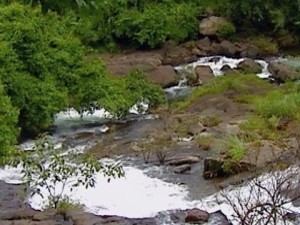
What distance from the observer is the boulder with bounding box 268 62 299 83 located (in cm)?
2017

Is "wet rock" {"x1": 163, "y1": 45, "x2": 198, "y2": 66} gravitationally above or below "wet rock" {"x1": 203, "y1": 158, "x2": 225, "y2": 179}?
below

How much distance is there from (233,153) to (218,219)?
2.78m

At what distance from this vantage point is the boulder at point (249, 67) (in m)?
21.4

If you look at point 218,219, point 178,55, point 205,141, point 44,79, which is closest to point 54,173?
point 218,219

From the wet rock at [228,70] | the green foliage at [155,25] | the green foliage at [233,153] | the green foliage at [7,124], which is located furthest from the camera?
the green foliage at [155,25]

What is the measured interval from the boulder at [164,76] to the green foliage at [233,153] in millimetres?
7240

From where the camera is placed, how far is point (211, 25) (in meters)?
25.3

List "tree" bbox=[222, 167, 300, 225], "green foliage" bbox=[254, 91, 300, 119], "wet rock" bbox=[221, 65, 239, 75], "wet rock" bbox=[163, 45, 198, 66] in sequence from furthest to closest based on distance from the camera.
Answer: "wet rock" bbox=[163, 45, 198, 66]
"wet rock" bbox=[221, 65, 239, 75]
"green foliage" bbox=[254, 91, 300, 119]
"tree" bbox=[222, 167, 300, 225]

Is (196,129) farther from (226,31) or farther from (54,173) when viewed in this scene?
(226,31)

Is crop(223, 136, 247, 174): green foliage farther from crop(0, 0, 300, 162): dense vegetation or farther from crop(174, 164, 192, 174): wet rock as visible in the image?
crop(0, 0, 300, 162): dense vegetation

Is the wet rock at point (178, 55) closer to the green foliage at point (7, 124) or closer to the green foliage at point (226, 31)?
the green foliage at point (226, 31)

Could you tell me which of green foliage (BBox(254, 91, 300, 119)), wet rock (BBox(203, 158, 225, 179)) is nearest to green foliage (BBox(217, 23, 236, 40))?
green foliage (BBox(254, 91, 300, 119))

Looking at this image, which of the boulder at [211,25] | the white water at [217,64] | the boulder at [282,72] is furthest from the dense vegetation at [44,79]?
the boulder at [211,25]

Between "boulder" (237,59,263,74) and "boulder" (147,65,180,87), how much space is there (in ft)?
6.74
